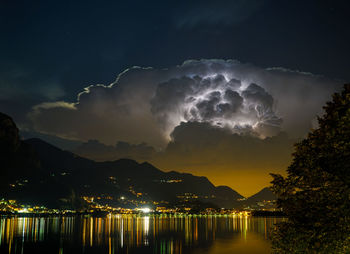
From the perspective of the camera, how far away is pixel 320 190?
18.1 meters

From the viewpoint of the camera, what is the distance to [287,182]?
64.7 feet

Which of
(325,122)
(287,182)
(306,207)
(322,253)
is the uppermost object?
(325,122)

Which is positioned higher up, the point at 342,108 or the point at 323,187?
the point at 342,108

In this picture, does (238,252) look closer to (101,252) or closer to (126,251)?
(126,251)

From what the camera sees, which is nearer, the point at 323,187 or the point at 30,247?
the point at 323,187

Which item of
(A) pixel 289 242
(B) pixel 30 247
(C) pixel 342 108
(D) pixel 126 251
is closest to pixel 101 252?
(D) pixel 126 251

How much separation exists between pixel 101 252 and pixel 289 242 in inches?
1551

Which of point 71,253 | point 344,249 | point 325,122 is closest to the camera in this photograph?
point 344,249

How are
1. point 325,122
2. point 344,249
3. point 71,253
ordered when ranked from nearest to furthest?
point 344,249, point 325,122, point 71,253

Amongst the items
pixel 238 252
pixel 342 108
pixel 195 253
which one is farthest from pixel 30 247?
pixel 342 108

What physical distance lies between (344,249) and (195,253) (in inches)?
1559

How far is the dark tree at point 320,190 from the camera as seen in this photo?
55.7 feet

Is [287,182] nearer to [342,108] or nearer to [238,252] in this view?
[342,108]

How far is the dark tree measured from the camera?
55.7ft
